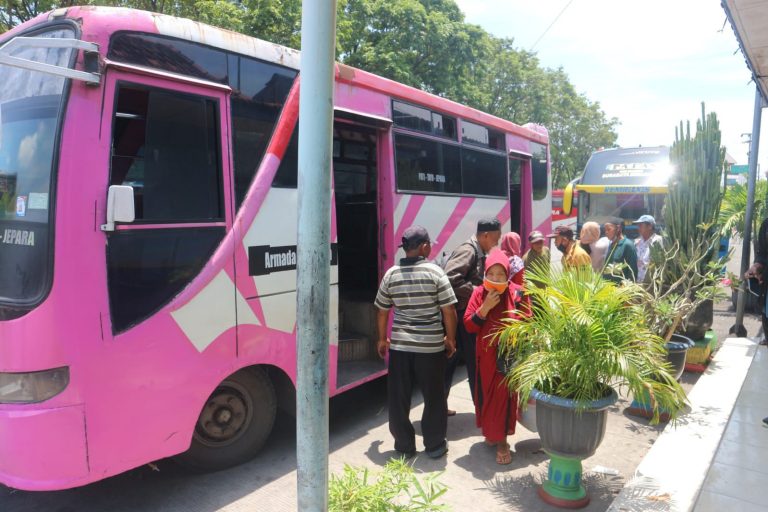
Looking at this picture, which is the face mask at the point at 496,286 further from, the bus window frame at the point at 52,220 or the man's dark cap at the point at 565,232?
the bus window frame at the point at 52,220

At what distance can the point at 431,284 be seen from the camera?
405 centimetres

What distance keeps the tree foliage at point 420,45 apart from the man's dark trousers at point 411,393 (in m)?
9.33

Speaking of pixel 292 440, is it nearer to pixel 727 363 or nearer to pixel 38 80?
pixel 38 80

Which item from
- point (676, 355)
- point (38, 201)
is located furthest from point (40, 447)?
point (676, 355)

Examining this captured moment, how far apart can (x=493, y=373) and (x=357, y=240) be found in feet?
8.42

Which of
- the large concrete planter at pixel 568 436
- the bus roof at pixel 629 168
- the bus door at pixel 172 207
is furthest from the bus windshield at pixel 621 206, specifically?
the bus door at pixel 172 207

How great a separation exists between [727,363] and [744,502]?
349 centimetres

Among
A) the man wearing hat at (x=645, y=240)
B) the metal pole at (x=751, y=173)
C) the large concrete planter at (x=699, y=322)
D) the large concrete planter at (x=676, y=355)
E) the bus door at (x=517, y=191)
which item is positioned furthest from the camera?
the bus door at (x=517, y=191)

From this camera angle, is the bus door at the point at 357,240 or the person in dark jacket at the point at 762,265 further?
the person in dark jacket at the point at 762,265

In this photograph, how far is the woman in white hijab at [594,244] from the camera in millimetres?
6293

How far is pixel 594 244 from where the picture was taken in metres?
6.46

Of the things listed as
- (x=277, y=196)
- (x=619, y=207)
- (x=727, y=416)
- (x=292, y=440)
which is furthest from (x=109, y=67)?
(x=619, y=207)

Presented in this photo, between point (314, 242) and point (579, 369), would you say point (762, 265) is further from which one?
point (314, 242)

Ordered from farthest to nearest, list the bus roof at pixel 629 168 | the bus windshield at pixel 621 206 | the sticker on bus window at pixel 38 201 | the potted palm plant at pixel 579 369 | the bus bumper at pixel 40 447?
the bus roof at pixel 629 168
the bus windshield at pixel 621 206
the potted palm plant at pixel 579 369
the sticker on bus window at pixel 38 201
the bus bumper at pixel 40 447
